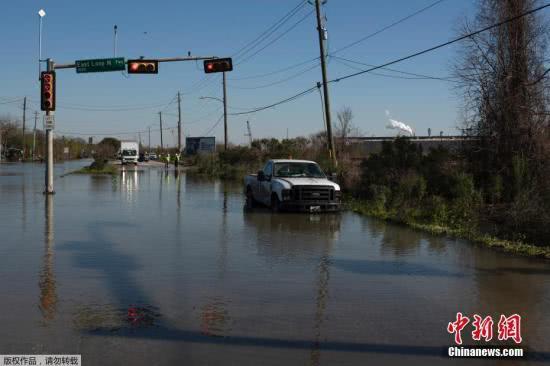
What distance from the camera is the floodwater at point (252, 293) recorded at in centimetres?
595

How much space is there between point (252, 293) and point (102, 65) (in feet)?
65.8

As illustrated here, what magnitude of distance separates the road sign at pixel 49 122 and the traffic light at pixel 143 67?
367cm

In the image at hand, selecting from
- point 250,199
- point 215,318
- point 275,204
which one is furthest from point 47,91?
point 215,318

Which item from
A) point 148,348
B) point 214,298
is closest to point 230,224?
point 214,298

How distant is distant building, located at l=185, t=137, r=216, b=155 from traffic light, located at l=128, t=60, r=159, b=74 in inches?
2419

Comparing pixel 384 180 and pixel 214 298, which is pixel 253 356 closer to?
pixel 214 298

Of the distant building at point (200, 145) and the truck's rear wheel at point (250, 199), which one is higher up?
the distant building at point (200, 145)

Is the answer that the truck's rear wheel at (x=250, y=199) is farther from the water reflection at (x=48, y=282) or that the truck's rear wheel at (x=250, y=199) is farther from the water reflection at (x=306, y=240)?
the water reflection at (x=48, y=282)

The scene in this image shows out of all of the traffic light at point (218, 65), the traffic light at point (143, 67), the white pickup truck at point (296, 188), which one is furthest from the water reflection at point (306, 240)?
the traffic light at point (143, 67)

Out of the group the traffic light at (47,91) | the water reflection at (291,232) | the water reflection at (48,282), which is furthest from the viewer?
the traffic light at (47,91)

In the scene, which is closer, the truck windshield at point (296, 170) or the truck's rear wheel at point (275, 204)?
the truck's rear wheel at point (275, 204)

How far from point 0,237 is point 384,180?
13466 mm

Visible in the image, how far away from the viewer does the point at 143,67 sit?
2528cm

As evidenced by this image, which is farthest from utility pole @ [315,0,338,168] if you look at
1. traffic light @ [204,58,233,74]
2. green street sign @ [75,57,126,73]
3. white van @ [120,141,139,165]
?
white van @ [120,141,139,165]
